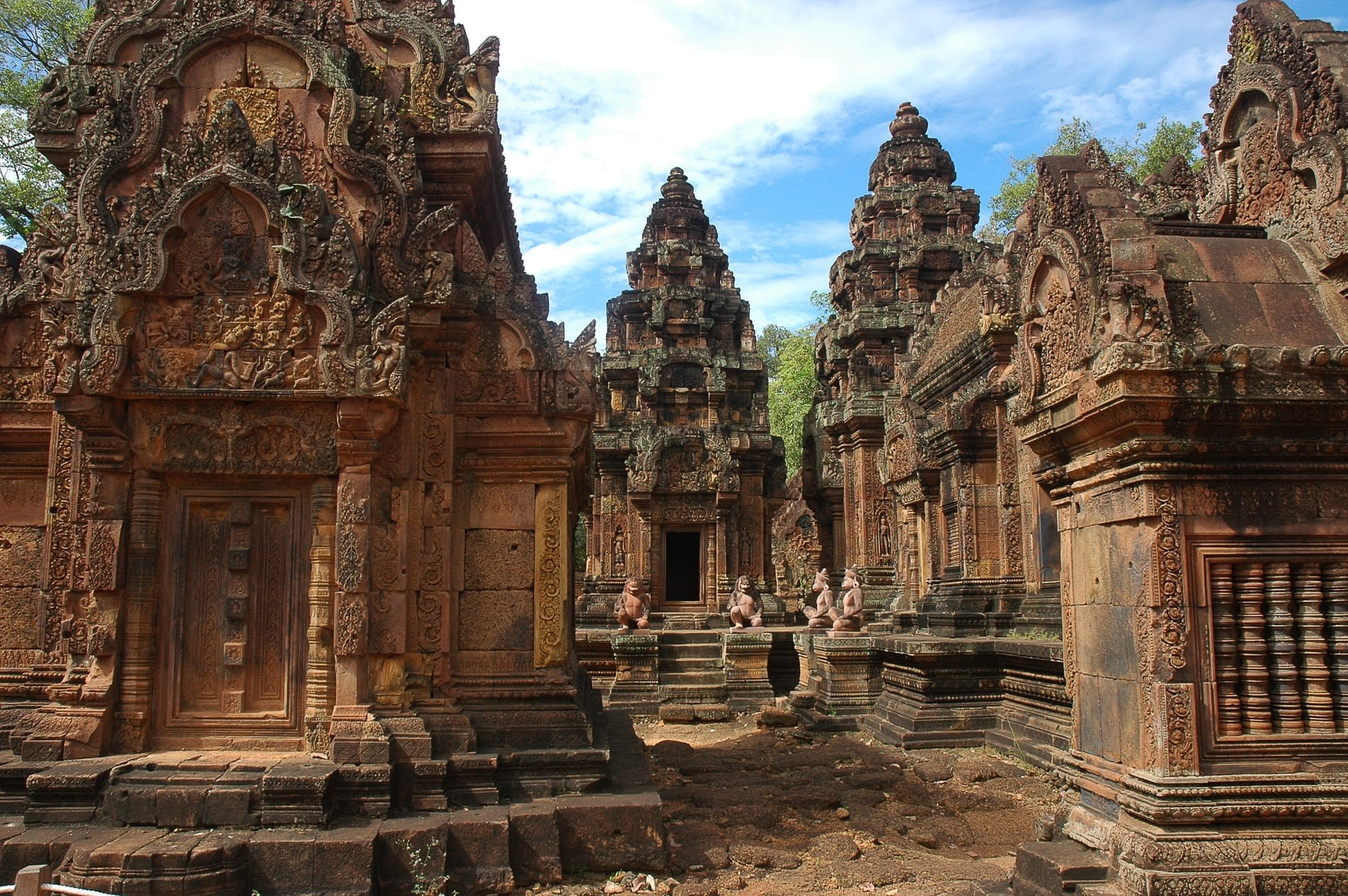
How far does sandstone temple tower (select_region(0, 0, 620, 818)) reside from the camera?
19.3 ft

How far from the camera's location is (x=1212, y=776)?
4020 millimetres

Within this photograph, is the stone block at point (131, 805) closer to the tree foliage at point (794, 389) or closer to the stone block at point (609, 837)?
the stone block at point (609, 837)

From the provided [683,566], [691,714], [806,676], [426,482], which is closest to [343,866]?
[426,482]

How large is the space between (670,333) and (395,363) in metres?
19.1

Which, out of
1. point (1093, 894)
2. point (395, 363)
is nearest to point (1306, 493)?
point (1093, 894)

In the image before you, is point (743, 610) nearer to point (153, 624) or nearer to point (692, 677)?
point (692, 677)

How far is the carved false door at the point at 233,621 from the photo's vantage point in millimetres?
6023

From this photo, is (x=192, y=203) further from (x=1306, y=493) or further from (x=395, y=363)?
(x=1306, y=493)

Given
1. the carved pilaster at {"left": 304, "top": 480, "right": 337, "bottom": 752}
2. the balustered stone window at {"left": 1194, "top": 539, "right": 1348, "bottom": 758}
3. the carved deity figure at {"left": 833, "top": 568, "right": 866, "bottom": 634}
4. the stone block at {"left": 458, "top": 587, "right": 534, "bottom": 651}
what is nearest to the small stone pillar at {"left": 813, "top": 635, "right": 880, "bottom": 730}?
the carved deity figure at {"left": 833, "top": 568, "right": 866, "bottom": 634}

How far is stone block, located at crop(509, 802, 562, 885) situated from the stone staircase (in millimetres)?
9020

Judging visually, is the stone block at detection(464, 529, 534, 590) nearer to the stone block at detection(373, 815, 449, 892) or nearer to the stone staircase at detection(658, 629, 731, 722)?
the stone block at detection(373, 815, 449, 892)

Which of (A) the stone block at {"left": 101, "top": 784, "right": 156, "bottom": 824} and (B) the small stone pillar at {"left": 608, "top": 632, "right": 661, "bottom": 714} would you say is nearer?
(A) the stone block at {"left": 101, "top": 784, "right": 156, "bottom": 824}

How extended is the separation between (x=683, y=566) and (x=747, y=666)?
796cm

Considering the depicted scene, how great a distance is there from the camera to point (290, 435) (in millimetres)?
6043
